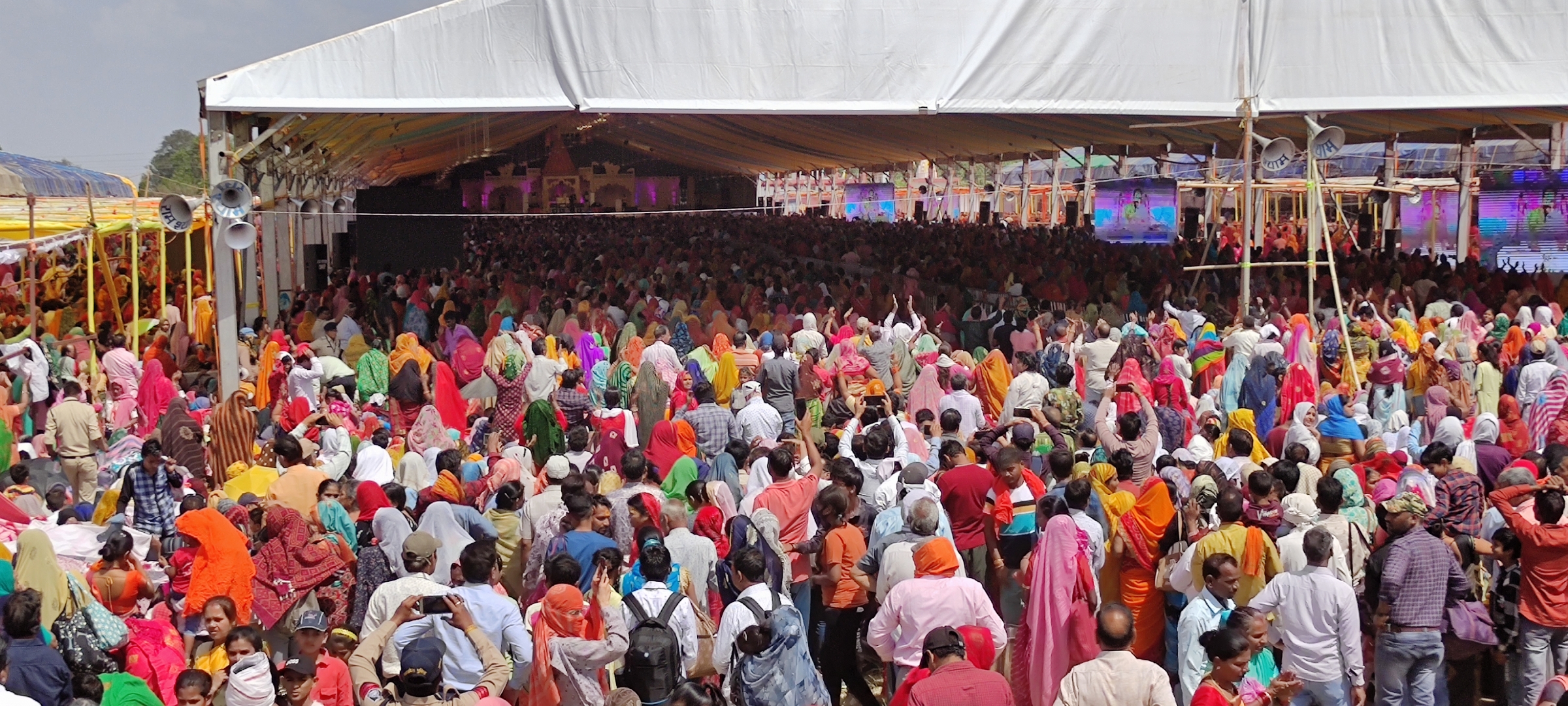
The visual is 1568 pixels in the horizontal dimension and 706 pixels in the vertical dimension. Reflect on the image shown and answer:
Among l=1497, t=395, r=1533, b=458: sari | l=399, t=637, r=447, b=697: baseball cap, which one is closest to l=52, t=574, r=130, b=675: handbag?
l=399, t=637, r=447, b=697: baseball cap

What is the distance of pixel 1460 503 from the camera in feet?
21.6

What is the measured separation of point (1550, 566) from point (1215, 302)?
10.0 meters

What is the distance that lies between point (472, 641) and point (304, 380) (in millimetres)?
6310

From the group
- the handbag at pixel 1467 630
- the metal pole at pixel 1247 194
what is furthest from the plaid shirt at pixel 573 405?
the metal pole at pixel 1247 194

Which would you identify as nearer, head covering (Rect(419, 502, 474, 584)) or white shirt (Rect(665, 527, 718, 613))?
white shirt (Rect(665, 527, 718, 613))

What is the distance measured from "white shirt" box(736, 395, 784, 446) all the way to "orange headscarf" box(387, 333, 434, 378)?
11.4 ft

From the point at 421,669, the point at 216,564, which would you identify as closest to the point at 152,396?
the point at 216,564

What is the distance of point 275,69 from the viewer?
1266cm

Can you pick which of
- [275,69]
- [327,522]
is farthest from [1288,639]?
[275,69]

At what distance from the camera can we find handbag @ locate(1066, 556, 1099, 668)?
574 centimetres

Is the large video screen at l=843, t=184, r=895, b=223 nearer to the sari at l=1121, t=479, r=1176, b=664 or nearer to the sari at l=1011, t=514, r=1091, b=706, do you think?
the sari at l=1121, t=479, r=1176, b=664

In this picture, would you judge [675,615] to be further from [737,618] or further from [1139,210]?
[1139,210]

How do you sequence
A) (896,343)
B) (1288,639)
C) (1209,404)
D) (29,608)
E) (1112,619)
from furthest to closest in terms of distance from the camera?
(896,343) → (1209,404) → (1288,639) → (29,608) → (1112,619)

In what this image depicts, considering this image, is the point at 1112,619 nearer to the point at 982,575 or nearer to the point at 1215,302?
the point at 982,575
